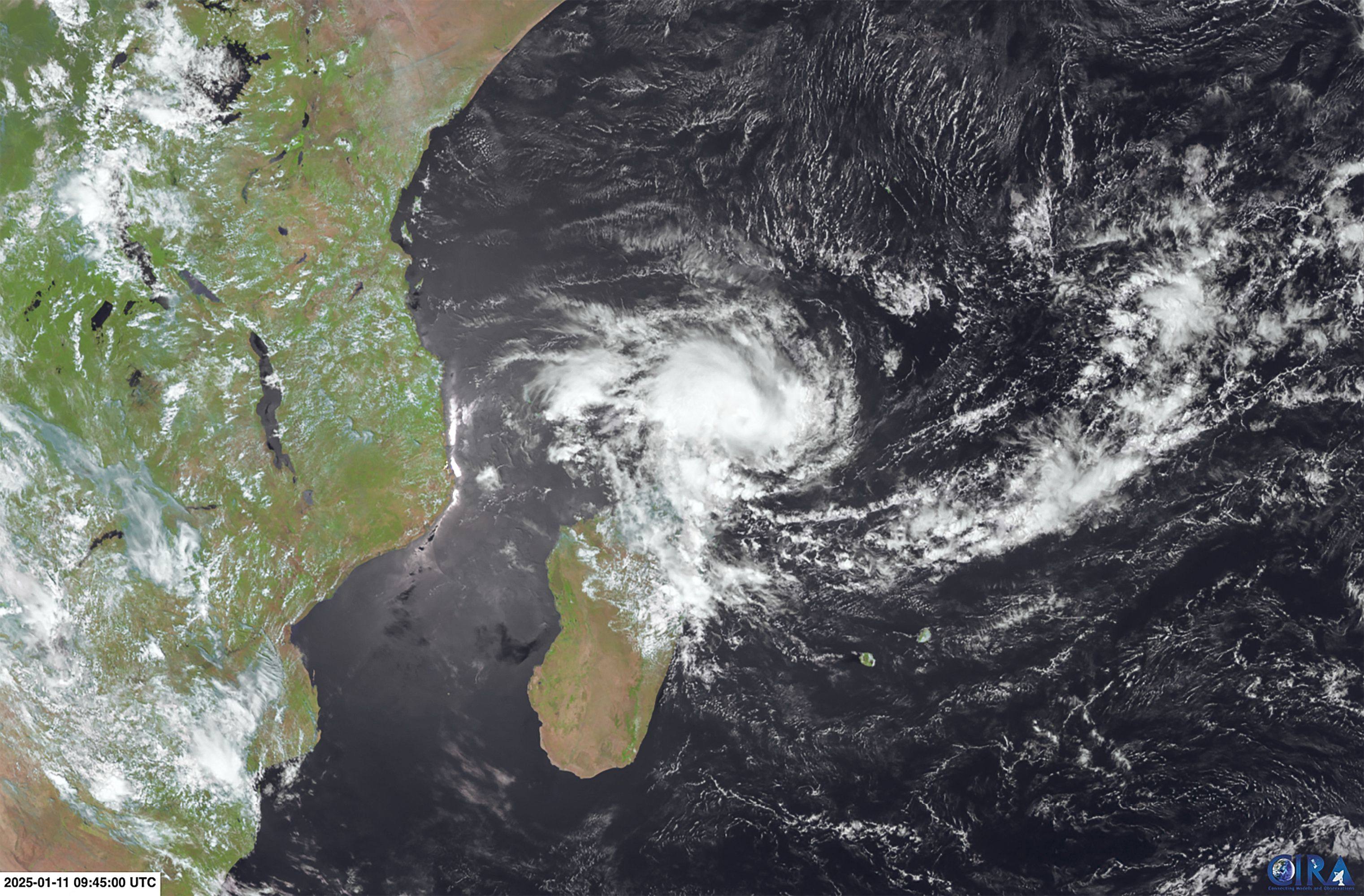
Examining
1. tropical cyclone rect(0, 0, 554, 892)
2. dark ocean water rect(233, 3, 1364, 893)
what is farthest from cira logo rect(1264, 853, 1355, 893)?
tropical cyclone rect(0, 0, 554, 892)

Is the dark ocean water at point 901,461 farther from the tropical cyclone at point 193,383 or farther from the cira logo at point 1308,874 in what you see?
the tropical cyclone at point 193,383

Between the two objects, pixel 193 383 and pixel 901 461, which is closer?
pixel 901 461

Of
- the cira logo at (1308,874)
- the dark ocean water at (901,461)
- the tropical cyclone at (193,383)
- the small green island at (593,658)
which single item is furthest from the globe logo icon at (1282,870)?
the tropical cyclone at (193,383)

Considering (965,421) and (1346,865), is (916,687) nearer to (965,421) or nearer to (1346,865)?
(965,421)

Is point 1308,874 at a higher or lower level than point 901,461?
lower

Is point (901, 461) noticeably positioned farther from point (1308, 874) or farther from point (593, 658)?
point (1308, 874)

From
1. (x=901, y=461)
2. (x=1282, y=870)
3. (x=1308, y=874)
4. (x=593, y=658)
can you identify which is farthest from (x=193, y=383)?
(x=1308, y=874)

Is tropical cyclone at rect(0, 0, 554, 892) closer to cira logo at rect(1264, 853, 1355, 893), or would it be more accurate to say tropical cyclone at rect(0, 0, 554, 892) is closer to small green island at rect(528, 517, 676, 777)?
small green island at rect(528, 517, 676, 777)
